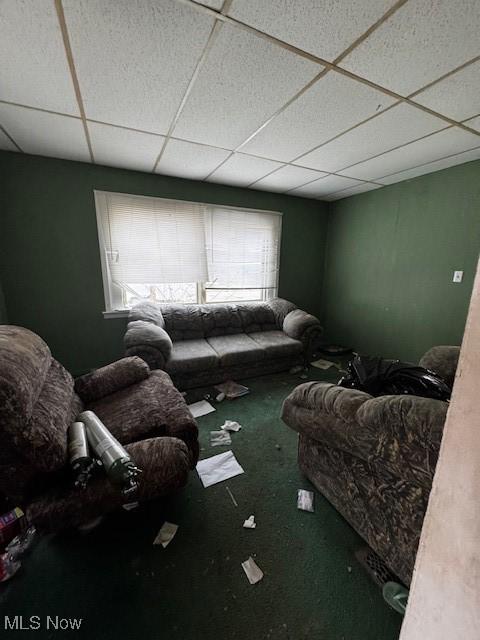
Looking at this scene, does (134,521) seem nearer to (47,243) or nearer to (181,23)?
(181,23)

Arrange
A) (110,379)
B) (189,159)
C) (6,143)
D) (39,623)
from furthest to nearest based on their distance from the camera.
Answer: (189,159) → (6,143) → (110,379) → (39,623)

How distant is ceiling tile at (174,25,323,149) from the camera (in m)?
1.17

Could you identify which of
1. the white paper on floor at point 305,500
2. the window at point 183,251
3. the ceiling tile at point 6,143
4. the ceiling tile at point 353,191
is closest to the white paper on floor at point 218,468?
the white paper on floor at point 305,500

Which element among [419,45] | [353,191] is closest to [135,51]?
[419,45]

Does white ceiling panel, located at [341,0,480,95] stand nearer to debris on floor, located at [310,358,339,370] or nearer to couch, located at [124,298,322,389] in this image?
couch, located at [124,298,322,389]

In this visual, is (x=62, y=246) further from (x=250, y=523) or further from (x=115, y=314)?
(x=250, y=523)

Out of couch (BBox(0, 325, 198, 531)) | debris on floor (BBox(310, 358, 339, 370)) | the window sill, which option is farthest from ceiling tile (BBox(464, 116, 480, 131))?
the window sill

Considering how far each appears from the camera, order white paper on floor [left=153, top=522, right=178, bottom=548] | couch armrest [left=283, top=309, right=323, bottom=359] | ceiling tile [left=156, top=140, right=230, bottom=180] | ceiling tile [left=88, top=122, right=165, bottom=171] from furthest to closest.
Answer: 1. couch armrest [left=283, top=309, right=323, bottom=359]
2. ceiling tile [left=156, top=140, right=230, bottom=180]
3. ceiling tile [left=88, top=122, right=165, bottom=171]
4. white paper on floor [left=153, top=522, right=178, bottom=548]

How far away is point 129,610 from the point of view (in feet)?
3.27

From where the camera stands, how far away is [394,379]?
5.04ft

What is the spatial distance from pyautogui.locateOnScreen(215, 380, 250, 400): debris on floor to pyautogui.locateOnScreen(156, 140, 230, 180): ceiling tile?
2.35 metres

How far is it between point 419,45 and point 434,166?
1.89 metres

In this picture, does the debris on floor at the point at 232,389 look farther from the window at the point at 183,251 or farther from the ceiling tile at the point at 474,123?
→ the ceiling tile at the point at 474,123

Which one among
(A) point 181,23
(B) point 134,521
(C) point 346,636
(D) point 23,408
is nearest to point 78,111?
(A) point 181,23
